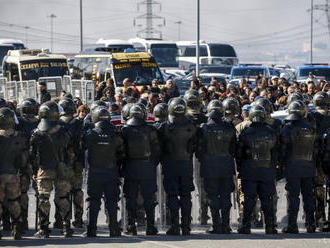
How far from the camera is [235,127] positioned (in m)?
13.4

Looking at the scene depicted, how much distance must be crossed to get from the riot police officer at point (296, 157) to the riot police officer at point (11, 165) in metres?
3.64

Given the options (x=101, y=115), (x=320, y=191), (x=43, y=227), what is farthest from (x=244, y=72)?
(x=43, y=227)

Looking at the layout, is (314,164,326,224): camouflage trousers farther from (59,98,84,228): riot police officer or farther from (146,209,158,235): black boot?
(59,98,84,228): riot police officer

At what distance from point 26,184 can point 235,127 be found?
10.2 feet

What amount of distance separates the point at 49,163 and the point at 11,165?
503mm

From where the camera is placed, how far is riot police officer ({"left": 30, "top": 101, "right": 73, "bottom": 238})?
40.3ft

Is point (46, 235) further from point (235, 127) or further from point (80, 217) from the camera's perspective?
point (235, 127)

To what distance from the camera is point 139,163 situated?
41.1ft

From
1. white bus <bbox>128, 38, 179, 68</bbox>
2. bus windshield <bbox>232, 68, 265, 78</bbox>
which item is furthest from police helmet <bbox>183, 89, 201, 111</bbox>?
white bus <bbox>128, 38, 179, 68</bbox>

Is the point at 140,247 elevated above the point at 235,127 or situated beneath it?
situated beneath

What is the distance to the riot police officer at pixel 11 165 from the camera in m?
12.2

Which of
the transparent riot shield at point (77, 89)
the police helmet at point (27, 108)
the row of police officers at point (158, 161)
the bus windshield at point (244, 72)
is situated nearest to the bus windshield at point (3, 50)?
the bus windshield at point (244, 72)

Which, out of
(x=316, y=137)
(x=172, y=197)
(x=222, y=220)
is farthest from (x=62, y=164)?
(x=316, y=137)

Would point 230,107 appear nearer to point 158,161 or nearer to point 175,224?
→ point 158,161
